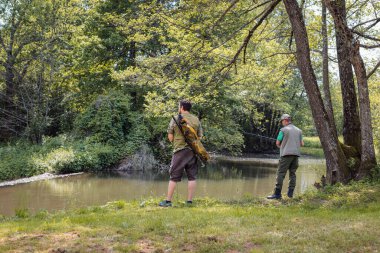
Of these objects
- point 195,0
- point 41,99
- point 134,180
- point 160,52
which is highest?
point 160,52

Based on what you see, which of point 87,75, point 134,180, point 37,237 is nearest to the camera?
point 37,237

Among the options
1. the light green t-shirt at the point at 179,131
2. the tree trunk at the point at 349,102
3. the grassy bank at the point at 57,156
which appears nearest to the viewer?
the light green t-shirt at the point at 179,131

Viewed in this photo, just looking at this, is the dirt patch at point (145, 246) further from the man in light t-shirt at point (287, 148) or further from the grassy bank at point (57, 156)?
the grassy bank at point (57, 156)

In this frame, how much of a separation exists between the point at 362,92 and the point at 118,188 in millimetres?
9438

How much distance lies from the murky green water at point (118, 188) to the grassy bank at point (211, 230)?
3277mm

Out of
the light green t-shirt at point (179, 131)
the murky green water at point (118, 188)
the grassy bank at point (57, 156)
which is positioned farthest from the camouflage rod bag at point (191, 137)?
the grassy bank at point (57, 156)

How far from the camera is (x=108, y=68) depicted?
81.4 ft

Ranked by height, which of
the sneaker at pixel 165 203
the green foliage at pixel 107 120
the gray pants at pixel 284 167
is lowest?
the sneaker at pixel 165 203

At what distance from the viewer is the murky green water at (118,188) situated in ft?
38.7

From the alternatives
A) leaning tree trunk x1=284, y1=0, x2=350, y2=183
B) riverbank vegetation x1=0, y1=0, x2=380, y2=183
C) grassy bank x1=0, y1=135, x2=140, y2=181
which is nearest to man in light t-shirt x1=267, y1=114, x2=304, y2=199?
leaning tree trunk x1=284, y1=0, x2=350, y2=183

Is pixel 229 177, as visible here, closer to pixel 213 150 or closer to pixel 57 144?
pixel 213 150

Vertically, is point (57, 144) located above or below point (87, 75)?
below

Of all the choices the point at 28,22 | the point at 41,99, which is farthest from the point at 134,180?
the point at 28,22

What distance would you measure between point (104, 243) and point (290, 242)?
2070 millimetres
